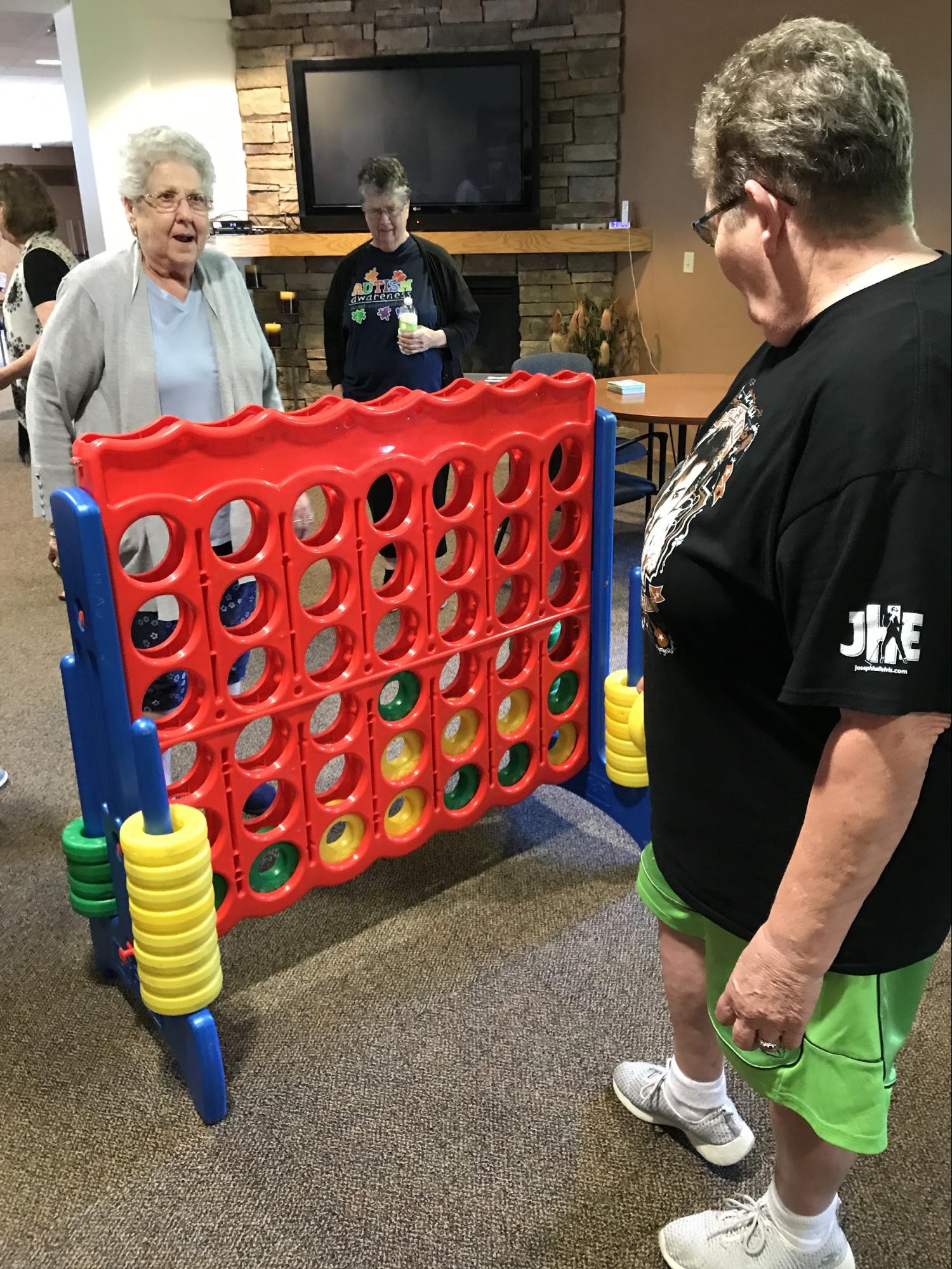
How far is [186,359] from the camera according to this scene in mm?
1834

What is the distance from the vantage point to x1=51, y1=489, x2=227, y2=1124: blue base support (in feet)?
4.27

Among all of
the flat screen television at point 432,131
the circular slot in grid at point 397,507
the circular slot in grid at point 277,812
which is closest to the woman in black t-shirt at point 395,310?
the circular slot in grid at point 397,507

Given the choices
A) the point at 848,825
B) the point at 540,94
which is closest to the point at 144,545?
the point at 848,825

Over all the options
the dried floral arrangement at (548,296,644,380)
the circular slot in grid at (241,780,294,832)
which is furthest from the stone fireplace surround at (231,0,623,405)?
the circular slot in grid at (241,780,294,832)

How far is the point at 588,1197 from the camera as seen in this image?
1.33 m

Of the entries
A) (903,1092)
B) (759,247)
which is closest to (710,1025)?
(903,1092)

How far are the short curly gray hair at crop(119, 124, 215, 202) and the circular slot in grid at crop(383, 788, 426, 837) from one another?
1.21 meters

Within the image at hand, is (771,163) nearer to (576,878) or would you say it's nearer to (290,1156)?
(290,1156)

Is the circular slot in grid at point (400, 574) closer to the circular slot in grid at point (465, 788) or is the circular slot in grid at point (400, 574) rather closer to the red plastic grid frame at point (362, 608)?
the red plastic grid frame at point (362, 608)

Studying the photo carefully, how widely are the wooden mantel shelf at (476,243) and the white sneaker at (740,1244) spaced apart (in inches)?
197

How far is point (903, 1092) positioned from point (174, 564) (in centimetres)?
135

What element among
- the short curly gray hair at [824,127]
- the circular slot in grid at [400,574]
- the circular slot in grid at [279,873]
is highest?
the short curly gray hair at [824,127]

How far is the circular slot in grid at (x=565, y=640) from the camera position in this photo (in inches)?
78.7

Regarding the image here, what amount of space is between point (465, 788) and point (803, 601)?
1303 millimetres
